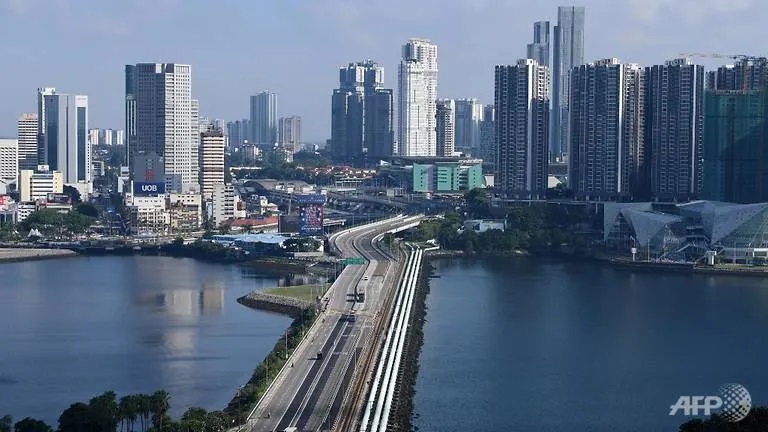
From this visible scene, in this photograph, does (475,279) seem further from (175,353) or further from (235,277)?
(175,353)

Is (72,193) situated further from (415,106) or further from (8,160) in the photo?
(415,106)

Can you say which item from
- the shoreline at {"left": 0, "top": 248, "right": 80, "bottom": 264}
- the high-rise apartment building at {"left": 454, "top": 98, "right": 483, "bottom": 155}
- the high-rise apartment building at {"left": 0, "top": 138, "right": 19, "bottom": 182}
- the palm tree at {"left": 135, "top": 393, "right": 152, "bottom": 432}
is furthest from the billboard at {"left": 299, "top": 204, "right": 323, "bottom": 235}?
the high-rise apartment building at {"left": 454, "top": 98, "right": 483, "bottom": 155}

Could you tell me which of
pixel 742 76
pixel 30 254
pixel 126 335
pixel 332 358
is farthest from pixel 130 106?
pixel 332 358

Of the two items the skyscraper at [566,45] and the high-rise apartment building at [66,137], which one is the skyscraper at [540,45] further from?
the high-rise apartment building at [66,137]

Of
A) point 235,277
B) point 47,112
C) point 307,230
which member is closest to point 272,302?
point 235,277

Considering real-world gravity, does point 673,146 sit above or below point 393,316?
above

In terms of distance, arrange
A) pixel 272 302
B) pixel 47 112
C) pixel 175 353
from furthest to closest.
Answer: pixel 47 112 → pixel 272 302 → pixel 175 353

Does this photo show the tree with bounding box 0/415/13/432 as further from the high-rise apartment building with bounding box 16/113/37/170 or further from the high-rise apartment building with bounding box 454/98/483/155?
the high-rise apartment building with bounding box 454/98/483/155
